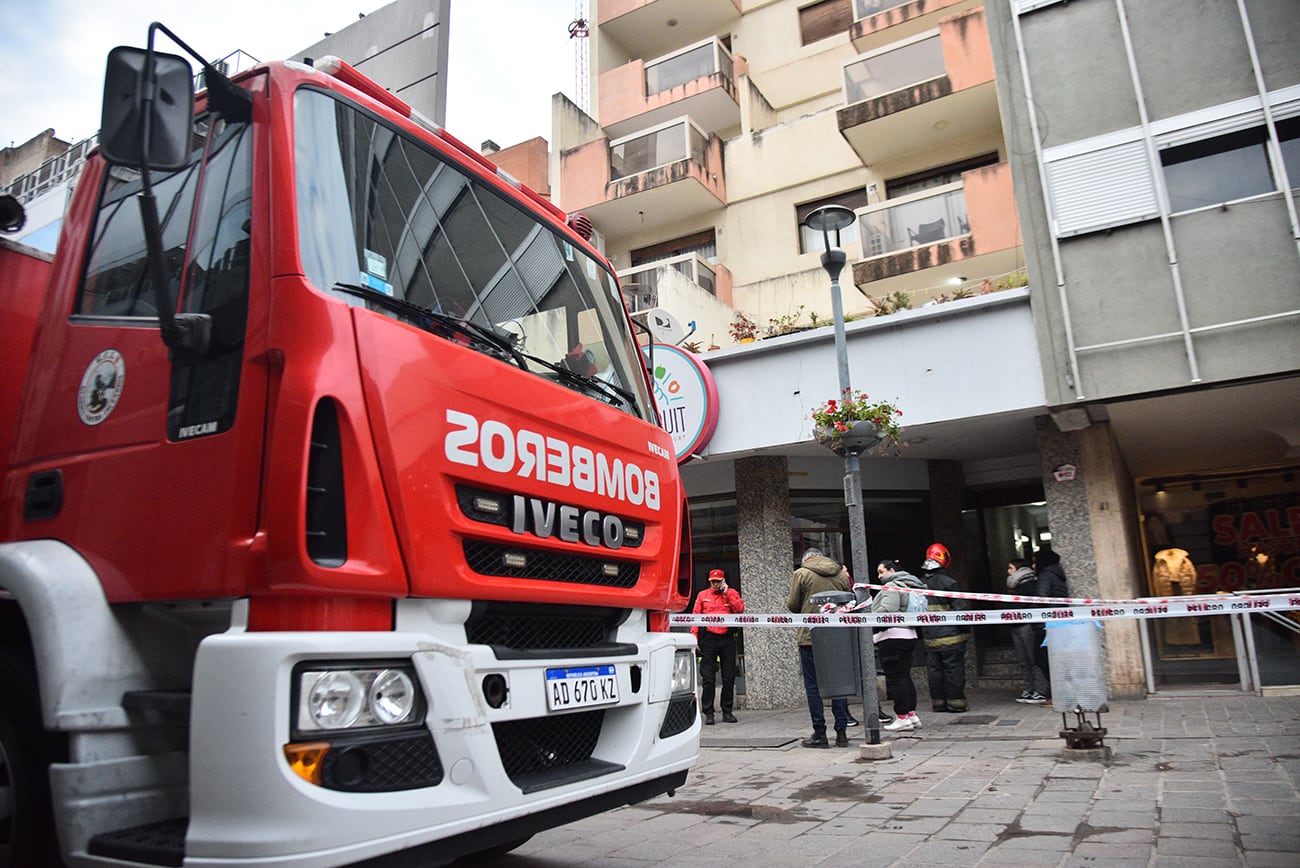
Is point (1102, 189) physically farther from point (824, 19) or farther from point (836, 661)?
point (824, 19)

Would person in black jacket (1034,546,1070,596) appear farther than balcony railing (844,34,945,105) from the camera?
No

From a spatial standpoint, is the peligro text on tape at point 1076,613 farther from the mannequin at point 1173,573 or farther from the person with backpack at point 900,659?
the mannequin at point 1173,573

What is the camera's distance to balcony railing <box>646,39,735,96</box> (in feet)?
70.1

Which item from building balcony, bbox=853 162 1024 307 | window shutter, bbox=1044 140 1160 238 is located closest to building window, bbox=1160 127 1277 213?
window shutter, bbox=1044 140 1160 238

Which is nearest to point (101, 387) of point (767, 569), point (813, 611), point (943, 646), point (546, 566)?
point (546, 566)

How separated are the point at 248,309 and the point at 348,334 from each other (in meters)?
0.38

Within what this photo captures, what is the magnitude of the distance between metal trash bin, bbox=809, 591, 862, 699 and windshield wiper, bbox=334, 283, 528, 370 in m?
5.66

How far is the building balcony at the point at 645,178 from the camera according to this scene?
19688 mm

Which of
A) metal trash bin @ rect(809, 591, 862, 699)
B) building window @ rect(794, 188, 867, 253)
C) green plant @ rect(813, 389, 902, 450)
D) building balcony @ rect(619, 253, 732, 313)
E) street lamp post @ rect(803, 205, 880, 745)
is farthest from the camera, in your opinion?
building window @ rect(794, 188, 867, 253)

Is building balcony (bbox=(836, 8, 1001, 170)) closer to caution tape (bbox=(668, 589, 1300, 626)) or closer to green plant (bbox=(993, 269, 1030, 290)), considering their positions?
green plant (bbox=(993, 269, 1030, 290))

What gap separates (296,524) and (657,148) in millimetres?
19151

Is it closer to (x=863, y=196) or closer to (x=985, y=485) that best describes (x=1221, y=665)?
(x=985, y=485)

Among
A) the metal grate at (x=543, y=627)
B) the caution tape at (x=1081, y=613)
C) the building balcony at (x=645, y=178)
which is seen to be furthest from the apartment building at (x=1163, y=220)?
the building balcony at (x=645, y=178)

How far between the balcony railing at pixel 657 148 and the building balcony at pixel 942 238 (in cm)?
560
